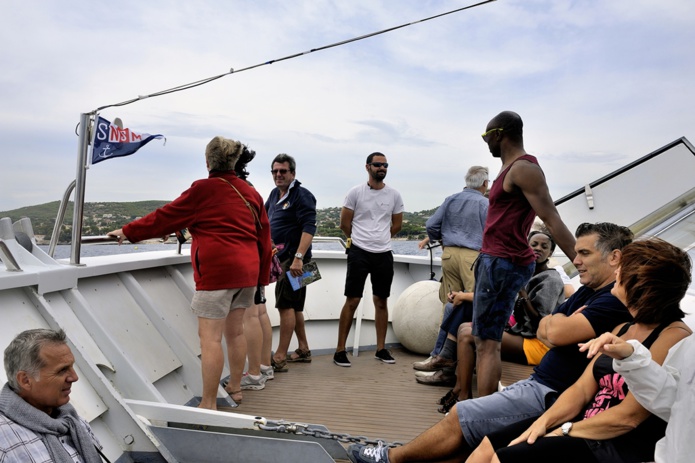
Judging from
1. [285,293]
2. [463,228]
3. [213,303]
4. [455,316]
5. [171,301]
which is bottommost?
[455,316]

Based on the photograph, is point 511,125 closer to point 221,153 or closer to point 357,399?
point 221,153

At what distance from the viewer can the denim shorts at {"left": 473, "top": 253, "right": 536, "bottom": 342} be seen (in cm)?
376

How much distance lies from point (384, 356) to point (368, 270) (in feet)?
2.69

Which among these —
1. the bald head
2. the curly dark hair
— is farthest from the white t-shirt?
the curly dark hair

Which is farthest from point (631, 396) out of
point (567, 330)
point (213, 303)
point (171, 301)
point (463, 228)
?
point (171, 301)

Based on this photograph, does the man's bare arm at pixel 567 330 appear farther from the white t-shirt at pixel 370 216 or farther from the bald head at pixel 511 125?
the white t-shirt at pixel 370 216

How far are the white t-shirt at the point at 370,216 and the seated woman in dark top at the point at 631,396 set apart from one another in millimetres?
3615

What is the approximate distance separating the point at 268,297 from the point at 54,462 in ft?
14.2

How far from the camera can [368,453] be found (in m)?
3.39

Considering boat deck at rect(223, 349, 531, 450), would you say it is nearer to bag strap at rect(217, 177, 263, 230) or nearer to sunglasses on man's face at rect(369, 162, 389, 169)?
bag strap at rect(217, 177, 263, 230)

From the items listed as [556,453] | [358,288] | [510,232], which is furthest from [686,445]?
[358,288]

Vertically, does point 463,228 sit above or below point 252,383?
above

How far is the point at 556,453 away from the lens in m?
2.34

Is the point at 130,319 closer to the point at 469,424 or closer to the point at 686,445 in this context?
the point at 469,424
